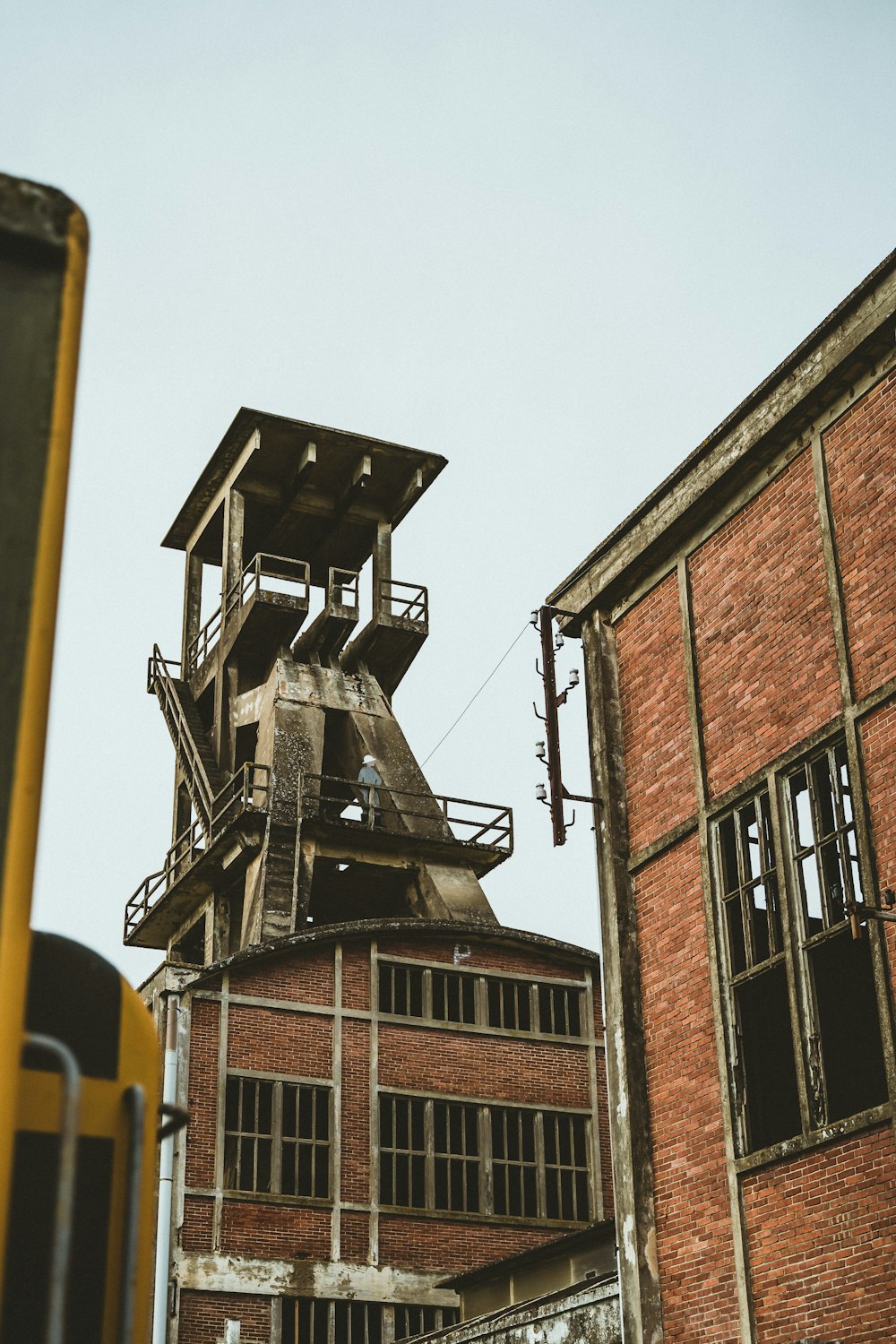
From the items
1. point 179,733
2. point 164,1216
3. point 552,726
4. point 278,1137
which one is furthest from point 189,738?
point 552,726

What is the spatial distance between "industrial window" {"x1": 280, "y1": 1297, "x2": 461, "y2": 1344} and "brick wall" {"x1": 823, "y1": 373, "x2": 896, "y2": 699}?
14.8 metres

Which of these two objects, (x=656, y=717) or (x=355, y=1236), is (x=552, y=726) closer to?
(x=656, y=717)

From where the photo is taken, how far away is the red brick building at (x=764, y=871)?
11.0m

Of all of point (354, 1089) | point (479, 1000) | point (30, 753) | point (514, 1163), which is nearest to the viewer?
point (30, 753)

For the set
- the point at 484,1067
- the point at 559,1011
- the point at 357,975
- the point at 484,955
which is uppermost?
the point at 484,955

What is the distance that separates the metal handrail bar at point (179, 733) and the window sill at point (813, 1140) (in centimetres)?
1940

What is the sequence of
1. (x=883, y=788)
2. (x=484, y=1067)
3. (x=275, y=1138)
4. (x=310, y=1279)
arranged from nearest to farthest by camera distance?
1. (x=883, y=788)
2. (x=310, y=1279)
3. (x=275, y=1138)
4. (x=484, y=1067)

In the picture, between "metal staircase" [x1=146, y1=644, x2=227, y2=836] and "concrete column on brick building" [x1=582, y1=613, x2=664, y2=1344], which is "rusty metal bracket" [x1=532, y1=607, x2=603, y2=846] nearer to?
"concrete column on brick building" [x1=582, y1=613, x2=664, y2=1344]

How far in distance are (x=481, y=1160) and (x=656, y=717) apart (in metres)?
A: 12.8

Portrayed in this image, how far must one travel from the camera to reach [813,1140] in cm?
1097

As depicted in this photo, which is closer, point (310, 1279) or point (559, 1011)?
point (310, 1279)

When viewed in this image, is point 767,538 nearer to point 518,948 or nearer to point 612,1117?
point 612,1117

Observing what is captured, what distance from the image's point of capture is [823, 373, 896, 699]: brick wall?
450 inches

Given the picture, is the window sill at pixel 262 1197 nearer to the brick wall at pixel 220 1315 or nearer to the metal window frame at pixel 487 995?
the brick wall at pixel 220 1315
